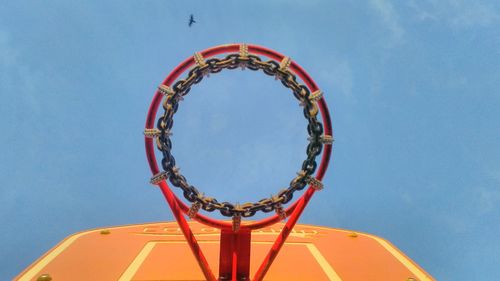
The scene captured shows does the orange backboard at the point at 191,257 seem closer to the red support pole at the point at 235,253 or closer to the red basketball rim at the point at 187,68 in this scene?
the red support pole at the point at 235,253

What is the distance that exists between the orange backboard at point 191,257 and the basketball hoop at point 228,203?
0.35 metres

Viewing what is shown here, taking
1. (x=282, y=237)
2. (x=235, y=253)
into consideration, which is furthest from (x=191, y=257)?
(x=282, y=237)

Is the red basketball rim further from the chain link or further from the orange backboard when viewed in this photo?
the orange backboard

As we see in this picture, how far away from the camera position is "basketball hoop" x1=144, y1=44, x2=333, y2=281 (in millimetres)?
3141

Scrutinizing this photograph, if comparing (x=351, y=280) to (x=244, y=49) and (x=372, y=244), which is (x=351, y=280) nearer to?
(x=372, y=244)

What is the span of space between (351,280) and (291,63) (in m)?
1.99

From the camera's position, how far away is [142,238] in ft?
13.7

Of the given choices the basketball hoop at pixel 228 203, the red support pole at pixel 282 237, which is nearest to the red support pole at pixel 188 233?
the basketball hoop at pixel 228 203

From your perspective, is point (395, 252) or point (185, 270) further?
point (395, 252)

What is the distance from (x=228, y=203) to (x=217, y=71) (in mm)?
1128

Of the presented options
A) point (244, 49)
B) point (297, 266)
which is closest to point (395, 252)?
point (297, 266)

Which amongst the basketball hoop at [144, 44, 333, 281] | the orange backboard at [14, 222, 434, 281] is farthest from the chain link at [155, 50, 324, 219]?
the orange backboard at [14, 222, 434, 281]

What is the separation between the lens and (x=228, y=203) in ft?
10.3

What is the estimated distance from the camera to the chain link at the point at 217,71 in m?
3.14
